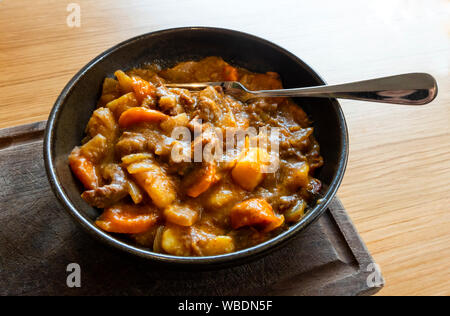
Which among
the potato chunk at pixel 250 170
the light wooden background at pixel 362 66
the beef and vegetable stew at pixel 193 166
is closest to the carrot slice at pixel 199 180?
the beef and vegetable stew at pixel 193 166

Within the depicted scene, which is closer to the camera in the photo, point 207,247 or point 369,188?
point 207,247

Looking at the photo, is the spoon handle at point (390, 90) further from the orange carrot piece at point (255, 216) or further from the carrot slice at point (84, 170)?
the carrot slice at point (84, 170)

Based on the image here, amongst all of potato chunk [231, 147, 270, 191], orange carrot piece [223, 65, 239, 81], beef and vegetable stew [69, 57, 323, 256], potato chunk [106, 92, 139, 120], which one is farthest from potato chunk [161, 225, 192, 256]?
orange carrot piece [223, 65, 239, 81]

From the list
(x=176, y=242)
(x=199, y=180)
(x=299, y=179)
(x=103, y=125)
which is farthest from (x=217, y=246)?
(x=103, y=125)

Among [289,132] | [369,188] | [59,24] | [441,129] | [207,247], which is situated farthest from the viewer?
[59,24]

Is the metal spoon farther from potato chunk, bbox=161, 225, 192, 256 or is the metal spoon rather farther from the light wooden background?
potato chunk, bbox=161, 225, 192, 256
